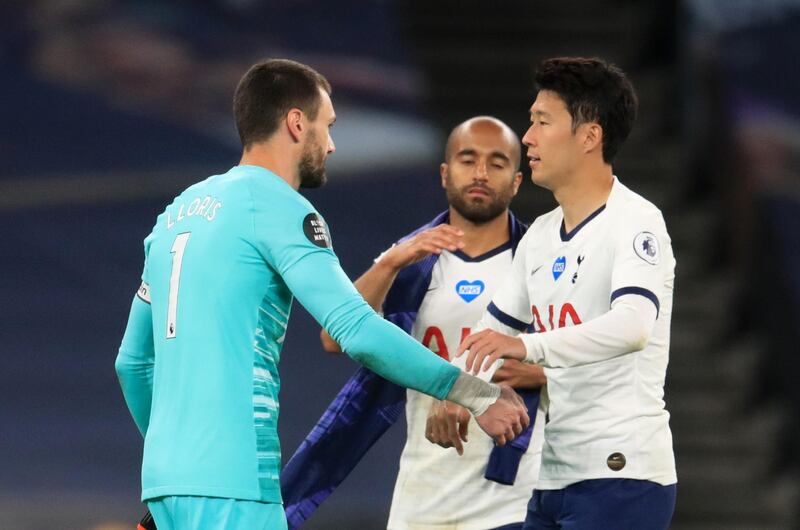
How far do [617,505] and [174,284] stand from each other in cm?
133

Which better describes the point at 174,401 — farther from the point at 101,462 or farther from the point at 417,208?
the point at 417,208

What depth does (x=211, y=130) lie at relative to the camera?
374 inches

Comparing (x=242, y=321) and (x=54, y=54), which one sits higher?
(x=54, y=54)

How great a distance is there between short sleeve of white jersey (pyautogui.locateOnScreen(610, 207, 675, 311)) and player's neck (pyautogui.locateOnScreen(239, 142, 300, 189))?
2.96 feet

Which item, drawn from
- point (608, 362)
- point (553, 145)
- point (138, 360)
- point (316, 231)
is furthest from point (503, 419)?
point (138, 360)

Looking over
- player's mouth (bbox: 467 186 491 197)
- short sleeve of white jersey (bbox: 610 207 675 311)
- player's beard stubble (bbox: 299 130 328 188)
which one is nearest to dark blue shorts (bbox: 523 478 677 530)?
short sleeve of white jersey (bbox: 610 207 675 311)

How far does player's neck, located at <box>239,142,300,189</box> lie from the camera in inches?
162

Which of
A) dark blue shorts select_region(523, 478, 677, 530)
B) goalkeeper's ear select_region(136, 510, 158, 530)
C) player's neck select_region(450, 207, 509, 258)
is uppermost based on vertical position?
player's neck select_region(450, 207, 509, 258)

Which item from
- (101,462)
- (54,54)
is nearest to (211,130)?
(54,54)

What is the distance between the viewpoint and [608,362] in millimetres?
4168

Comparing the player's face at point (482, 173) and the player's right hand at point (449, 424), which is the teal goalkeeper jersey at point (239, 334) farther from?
the player's face at point (482, 173)

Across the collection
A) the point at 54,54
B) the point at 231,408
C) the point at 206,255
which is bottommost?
the point at 231,408

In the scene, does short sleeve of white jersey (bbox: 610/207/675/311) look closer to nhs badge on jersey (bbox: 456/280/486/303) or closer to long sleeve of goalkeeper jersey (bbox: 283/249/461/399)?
long sleeve of goalkeeper jersey (bbox: 283/249/461/399)

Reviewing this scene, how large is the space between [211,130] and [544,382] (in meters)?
5.19
